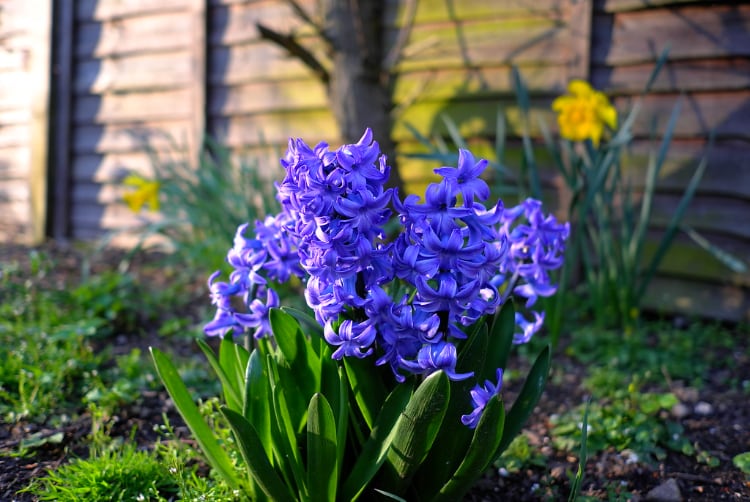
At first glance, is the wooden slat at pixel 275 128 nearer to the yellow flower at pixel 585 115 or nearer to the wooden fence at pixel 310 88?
the wooden fence at pixel 310 88

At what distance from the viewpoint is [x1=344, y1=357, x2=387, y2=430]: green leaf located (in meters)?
1.16

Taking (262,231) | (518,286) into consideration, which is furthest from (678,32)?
(262,231)

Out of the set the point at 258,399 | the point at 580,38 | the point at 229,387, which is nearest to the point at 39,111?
the point at 580,38

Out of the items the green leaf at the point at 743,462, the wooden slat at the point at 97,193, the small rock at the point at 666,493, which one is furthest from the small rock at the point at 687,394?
the wooden slat at the point at 97,193

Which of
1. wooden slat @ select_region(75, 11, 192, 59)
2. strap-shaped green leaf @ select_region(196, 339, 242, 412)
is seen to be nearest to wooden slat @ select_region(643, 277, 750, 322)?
strap-shaped green leaf @ select_region(196, 339, 242, 412)

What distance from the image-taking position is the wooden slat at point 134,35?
4.44 metres

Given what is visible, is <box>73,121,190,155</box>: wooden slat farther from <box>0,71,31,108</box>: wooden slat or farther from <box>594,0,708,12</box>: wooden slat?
<box>594,0,708,12</box>: wooden slat

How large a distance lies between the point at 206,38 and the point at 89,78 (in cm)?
129

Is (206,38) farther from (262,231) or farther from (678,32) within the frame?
(262,231)

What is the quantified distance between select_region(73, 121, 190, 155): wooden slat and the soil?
2.85m

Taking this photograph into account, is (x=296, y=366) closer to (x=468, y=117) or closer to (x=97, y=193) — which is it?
(x=468, y=117)

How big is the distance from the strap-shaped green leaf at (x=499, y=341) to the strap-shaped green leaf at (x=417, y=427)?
231 mm

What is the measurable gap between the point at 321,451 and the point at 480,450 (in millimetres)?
275

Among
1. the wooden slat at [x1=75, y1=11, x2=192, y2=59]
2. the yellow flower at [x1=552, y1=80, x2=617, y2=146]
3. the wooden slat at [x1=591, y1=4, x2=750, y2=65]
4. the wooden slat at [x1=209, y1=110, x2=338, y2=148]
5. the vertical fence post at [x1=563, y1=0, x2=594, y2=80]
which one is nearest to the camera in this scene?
the yellow flower at [x1=552, y1=80, x2=617, y2=146]
